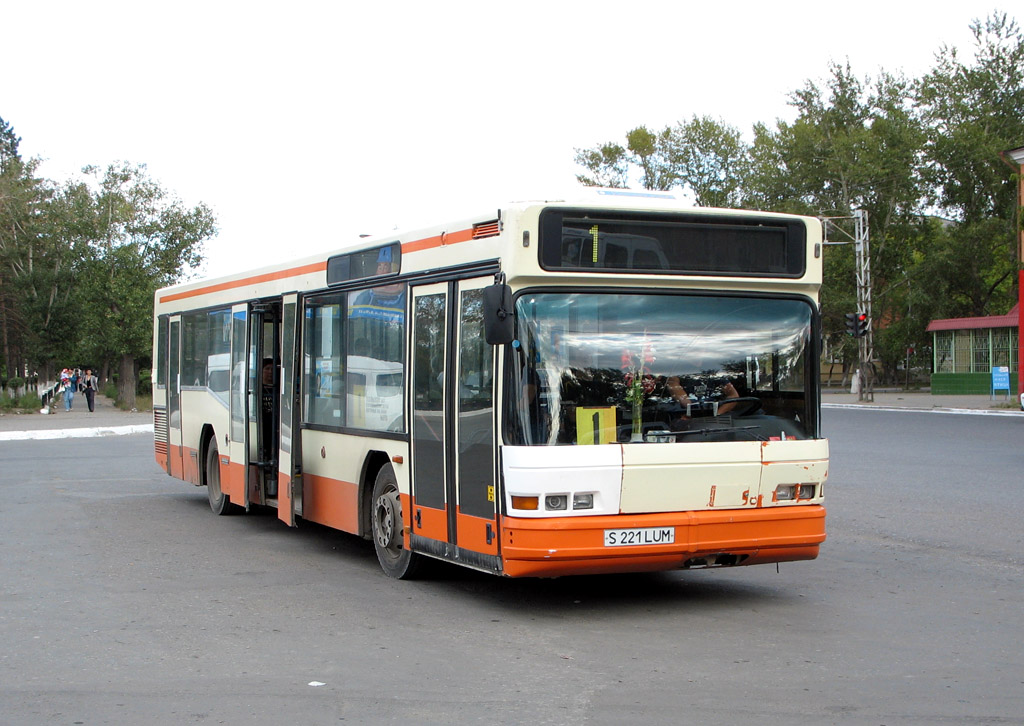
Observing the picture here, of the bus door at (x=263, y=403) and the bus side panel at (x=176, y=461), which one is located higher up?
the bus door at (x=263, y=403)

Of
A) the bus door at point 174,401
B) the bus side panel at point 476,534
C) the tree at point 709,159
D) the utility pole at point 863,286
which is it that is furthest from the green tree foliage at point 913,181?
the bus side panel at point 476,534

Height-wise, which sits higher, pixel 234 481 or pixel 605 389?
pixel 605 389

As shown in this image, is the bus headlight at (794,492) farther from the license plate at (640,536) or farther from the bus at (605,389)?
the license plate at (640,536)

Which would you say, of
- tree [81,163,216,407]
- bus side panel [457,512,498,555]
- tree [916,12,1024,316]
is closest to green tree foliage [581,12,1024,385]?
tree [916,12,1024,316]

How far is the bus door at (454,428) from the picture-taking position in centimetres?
824

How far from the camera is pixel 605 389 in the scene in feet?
26.2

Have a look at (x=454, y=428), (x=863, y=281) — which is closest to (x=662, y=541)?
(x=454, y=428)

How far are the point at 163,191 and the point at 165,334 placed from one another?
38852mm

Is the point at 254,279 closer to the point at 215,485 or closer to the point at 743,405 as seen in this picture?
the point at 215,485

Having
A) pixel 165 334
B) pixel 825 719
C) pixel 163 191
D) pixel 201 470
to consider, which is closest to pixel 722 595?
pixel 825 719

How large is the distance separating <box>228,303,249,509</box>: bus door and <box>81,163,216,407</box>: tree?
3627 cm

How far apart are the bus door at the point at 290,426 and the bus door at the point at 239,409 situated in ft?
4.76

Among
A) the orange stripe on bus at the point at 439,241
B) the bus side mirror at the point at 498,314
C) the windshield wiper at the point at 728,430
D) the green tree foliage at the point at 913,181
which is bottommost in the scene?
the windshield wiper at the point at 728,430

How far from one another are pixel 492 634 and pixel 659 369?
A: 205 cm
